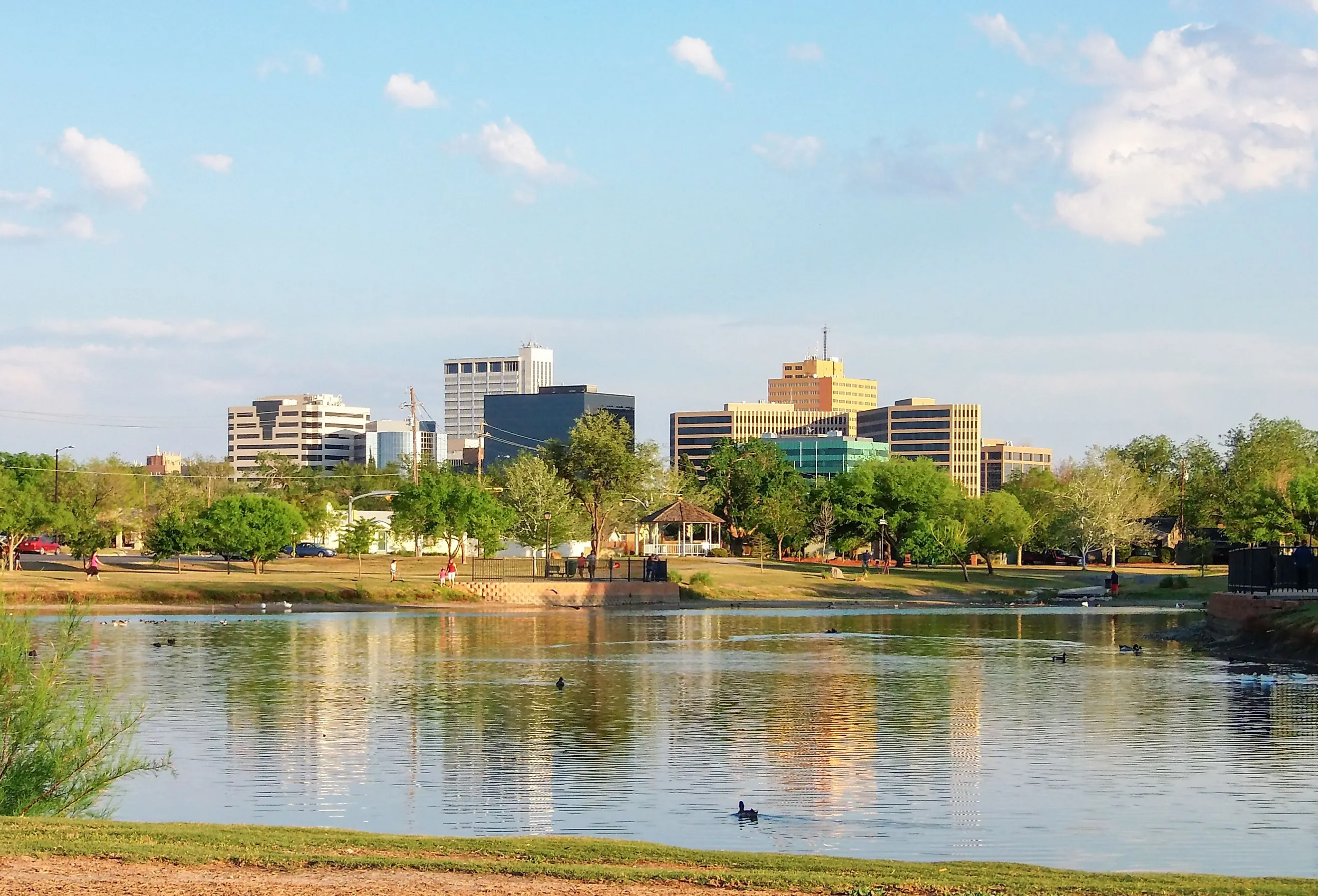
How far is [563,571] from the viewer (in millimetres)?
90938

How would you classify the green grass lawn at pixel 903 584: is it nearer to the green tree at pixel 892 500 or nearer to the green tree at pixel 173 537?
the green tree at pixel 892 500

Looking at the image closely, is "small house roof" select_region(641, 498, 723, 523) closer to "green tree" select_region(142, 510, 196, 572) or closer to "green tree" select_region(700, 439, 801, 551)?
"green tree" select_region(700, 439, 801, 551)

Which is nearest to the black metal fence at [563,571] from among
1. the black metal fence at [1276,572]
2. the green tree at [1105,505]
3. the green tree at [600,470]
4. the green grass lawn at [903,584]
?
the green grass lawn at [903,584]

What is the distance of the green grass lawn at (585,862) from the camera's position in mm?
13375

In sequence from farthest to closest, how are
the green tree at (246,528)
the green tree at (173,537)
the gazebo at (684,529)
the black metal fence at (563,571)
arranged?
the gazebo at (684,529) → the black metal fence at (563,571) → the green tree at (173,537) → the green tree at (246,528)

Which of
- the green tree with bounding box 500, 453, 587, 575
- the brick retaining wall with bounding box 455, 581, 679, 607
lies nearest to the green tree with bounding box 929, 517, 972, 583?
the green tree with bounding box 500, 453, 587, 575

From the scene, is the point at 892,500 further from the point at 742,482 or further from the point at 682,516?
the point at 682,516

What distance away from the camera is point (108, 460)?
136875 mm

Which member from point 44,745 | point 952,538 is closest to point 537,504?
point 952,538

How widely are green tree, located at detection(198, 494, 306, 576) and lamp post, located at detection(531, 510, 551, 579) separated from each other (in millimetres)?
14492

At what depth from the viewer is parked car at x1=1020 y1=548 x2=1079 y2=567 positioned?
461 ft

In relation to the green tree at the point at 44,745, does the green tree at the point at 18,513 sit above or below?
above

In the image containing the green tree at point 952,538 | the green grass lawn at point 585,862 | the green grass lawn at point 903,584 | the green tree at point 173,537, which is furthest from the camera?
the green tree at point 952,538

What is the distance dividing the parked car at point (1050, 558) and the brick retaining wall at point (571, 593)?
64.9 metres
